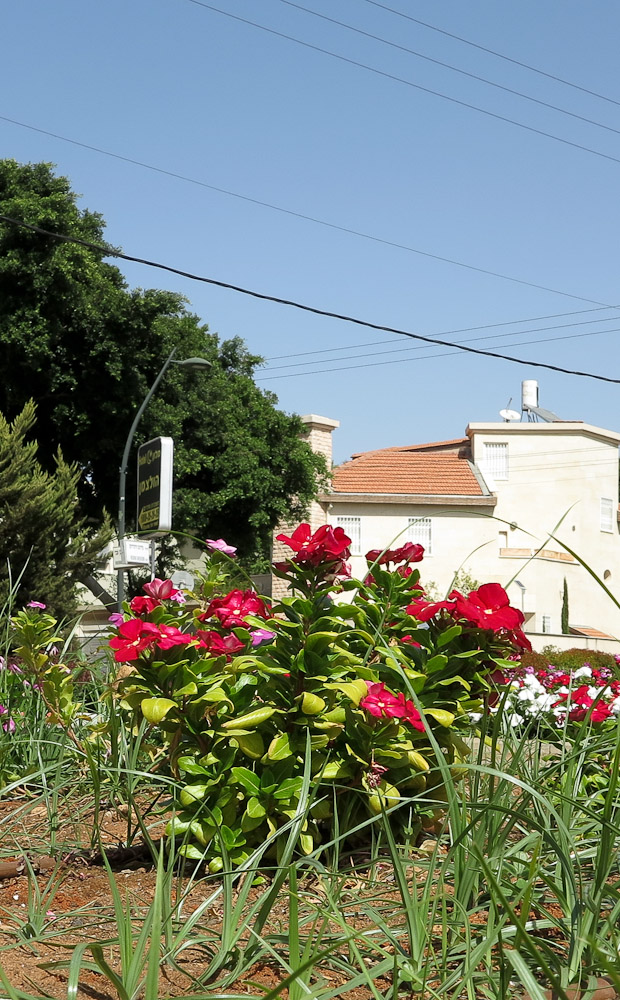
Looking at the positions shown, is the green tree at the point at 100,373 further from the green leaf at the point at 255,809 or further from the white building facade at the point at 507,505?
the green leaf at the point at 255,809

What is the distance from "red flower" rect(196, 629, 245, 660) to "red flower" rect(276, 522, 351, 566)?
37cm

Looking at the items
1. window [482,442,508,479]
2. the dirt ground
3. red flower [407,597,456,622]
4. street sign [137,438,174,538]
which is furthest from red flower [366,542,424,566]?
window [482,442,508,479]

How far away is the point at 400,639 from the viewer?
297 centimetres

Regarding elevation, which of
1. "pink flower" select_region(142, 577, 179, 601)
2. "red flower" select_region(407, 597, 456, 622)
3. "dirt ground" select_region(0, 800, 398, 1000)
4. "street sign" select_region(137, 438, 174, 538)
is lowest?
"dirt ground" select_region(0, 800, 398, 1000)

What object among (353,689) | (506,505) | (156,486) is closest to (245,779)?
(353,689)

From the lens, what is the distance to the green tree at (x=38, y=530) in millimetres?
14664

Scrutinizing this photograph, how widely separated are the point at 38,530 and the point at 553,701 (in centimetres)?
1140

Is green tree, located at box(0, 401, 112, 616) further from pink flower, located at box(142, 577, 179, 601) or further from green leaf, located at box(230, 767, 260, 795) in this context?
green leaf, located at box(230, 767, 260, 795)

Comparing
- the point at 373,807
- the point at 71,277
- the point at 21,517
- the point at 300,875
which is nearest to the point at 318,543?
the point at 373,807

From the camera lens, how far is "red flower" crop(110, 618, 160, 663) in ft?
8.50

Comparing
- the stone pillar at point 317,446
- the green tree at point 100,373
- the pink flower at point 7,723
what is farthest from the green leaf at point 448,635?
the stone pillar at point 317,446

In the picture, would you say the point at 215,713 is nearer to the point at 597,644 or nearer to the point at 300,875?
the point at 300,875

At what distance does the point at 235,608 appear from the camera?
308 cm

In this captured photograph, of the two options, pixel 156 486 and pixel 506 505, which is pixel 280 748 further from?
pixel 506 505
